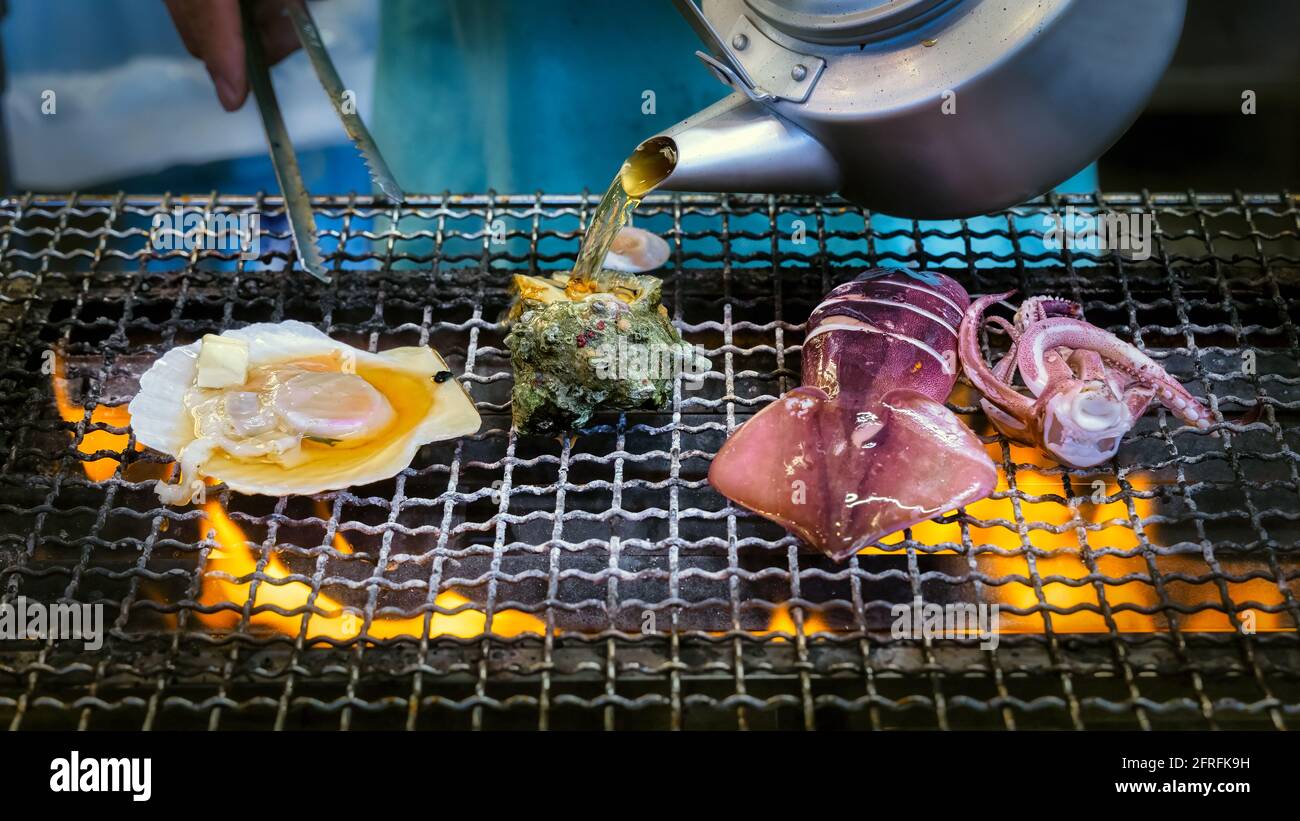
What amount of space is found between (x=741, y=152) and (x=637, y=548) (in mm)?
739

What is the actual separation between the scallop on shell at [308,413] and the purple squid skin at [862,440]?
0.55 m

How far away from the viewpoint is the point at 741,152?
6.92 feet

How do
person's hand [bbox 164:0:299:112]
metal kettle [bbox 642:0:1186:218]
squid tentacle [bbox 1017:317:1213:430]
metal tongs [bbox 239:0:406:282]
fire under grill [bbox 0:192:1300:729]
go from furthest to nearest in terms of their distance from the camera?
person's hand [bbox 164:0:299:112], metal tongs [bbox 239:0:406:282], squid tentacle [bbox 1017:317:1213:430], metal kettle [bbox 642:0:1186:218], fire under grill [bbox 0:192:1300:729]

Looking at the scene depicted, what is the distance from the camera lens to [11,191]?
362cm

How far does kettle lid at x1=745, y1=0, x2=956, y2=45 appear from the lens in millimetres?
1954

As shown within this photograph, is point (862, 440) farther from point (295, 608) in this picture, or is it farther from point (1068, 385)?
point (295, 608)

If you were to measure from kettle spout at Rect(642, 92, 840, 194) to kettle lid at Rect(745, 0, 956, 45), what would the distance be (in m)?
0.16

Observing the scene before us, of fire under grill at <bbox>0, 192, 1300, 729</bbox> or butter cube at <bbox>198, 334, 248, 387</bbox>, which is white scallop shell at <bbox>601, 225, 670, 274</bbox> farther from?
butter cube at <bbox>198, 334, 248, 387</bbox>

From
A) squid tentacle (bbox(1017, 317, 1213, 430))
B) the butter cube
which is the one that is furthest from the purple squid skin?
the butter cube

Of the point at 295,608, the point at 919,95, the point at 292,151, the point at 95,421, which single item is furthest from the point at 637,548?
the point at 292,151
